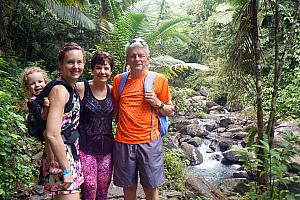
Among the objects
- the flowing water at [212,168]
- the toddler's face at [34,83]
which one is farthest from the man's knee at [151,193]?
the flowing water at [212,168]

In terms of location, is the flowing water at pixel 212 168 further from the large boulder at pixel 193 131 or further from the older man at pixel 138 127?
the older man at pixel 138 127

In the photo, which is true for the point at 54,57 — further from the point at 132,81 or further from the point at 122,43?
the point at 132,81

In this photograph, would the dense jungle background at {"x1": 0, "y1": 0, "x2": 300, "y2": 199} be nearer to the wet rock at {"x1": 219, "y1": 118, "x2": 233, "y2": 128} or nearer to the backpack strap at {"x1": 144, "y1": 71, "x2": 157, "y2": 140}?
the backpack strap at {"x1": 144, "y1": 71, "x2": 157, "y2": 140}

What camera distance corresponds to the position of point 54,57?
943 cm

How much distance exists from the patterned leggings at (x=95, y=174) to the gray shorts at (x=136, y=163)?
0.07 m

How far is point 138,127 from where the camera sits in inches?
98.5

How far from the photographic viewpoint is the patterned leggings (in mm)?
2436

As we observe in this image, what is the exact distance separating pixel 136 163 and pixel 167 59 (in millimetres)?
5287

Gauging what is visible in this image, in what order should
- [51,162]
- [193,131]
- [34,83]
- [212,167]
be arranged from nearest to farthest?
[51,162]
[34,83]
[212,167]
[193,131]

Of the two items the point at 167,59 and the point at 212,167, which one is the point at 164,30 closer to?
the point at 167,59

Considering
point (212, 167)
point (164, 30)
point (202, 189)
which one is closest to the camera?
point (202, 189)

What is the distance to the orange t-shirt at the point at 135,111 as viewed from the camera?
250cm

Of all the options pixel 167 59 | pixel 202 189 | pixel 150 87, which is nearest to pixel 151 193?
pixel 150 87

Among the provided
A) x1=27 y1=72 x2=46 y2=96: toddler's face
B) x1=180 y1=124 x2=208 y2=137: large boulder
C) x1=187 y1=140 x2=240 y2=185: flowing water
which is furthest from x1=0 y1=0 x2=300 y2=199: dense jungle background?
x1=180 y1=124 x2=208 y2=137: large boulder
